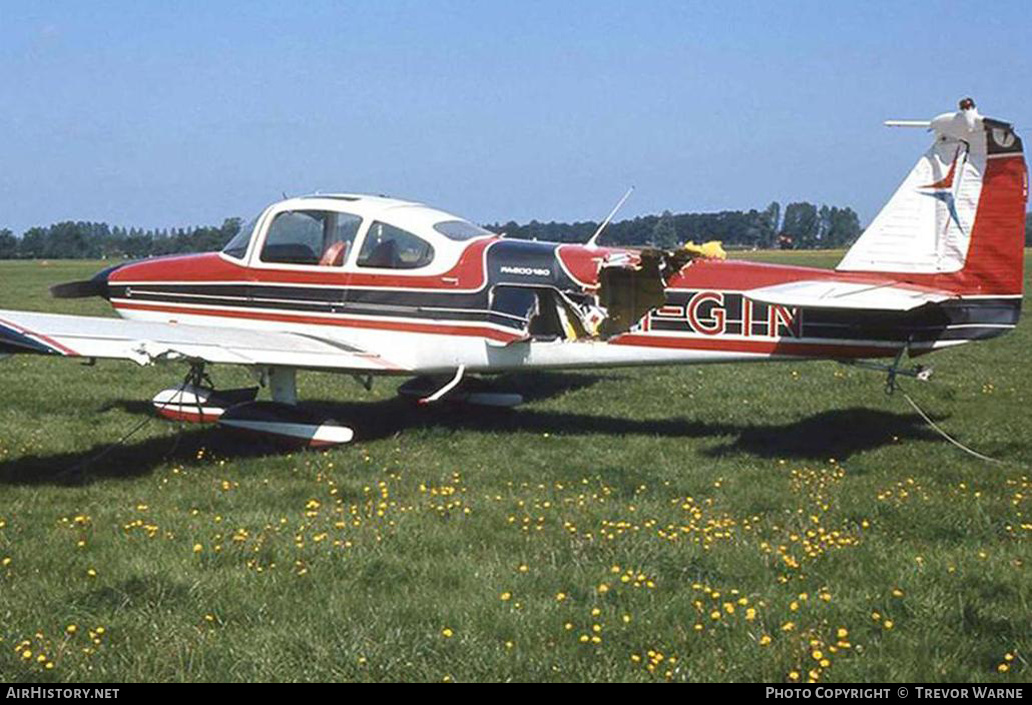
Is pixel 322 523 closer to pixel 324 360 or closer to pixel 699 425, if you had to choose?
pixel 324 360

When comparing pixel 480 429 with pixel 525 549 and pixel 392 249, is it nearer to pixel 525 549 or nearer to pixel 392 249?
pixel 392 249

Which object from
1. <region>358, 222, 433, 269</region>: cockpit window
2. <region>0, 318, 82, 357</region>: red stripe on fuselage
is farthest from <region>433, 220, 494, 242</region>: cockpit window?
<region>0, 318, 82, 357</region>: red stripe on fuselage

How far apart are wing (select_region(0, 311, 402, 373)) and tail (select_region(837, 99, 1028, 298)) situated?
463cm

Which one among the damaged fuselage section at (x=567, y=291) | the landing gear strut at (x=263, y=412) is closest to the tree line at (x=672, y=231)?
the damaged fuselage section at (x=567, y=291)

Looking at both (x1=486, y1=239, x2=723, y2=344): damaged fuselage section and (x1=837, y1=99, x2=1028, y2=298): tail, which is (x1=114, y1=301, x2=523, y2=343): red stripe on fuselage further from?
(x1=837, y1=99, x2=1028, y2=298): tail

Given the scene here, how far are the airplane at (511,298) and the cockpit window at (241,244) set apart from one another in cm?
1

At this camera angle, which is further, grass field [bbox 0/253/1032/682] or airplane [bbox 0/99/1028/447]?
airplane [bbox 0/99/1028/447]

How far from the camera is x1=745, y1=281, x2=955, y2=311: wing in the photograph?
24.9ft

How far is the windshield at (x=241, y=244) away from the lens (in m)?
10.2

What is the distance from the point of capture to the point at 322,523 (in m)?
6.47

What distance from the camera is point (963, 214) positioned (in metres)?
8.29

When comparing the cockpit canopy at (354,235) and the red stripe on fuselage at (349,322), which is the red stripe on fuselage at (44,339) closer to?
the red stripe on fuselage at (349,322)
